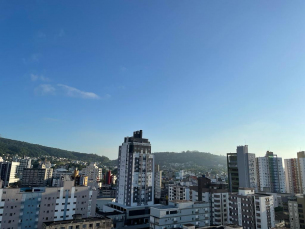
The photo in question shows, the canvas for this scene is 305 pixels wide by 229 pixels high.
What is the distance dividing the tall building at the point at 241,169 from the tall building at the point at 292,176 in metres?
31.8

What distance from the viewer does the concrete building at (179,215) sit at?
5182 centimetres

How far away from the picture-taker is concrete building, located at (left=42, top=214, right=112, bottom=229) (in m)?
42.8

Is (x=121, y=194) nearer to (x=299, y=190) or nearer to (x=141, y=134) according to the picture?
(x=141, y=134)

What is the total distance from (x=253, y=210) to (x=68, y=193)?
51661 millimetres

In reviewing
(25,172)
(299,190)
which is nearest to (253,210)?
(299,190)

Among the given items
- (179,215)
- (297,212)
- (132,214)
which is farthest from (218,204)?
(132,214)

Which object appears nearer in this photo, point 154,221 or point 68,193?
point 154,221

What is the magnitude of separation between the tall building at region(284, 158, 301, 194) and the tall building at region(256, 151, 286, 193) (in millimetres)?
7571

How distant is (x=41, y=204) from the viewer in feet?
193

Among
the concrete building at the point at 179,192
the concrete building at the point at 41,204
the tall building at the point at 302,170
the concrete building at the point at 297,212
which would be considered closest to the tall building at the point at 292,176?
the tall building at the point at 302,170

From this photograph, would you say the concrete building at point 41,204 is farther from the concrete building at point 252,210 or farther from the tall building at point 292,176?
the tall building at point 292,176

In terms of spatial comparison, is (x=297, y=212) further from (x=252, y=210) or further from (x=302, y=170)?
(x=302, y=170)

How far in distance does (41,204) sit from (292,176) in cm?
13000

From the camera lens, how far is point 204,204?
195 ft
